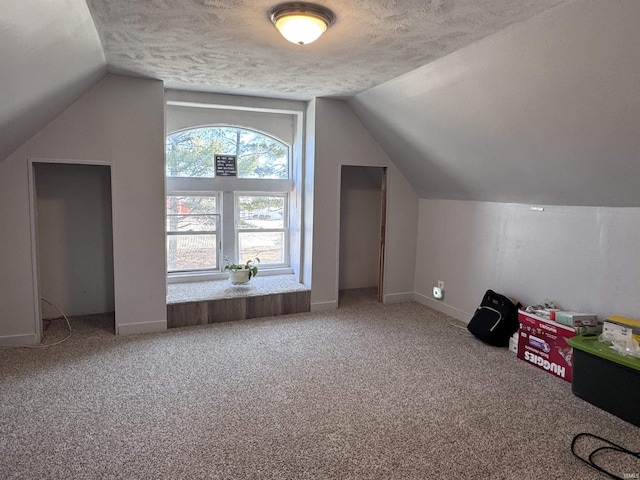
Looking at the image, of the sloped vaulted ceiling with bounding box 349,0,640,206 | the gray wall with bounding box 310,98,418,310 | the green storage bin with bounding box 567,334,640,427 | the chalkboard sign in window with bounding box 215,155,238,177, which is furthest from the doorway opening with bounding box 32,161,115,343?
the green storage bin with bounding box 567,334,640,427

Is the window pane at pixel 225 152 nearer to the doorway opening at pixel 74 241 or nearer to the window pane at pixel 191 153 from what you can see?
the window pane at pixel 191 153

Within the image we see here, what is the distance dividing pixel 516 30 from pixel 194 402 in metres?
2.95

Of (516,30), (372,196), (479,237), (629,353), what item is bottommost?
(629,353)

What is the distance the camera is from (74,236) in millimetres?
3926

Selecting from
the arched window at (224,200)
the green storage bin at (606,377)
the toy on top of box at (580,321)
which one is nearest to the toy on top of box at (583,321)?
the toy on top of box at (580,321)

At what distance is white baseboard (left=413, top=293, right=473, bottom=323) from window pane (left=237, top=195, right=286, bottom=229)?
75.7 inches

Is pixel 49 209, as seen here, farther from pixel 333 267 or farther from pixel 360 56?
pixel 360 56

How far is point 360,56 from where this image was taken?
282 centimetres

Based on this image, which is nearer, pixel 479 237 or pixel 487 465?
pixel 487 465

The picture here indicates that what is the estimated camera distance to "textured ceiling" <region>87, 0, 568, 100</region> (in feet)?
6.80

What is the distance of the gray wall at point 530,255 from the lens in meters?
2.82

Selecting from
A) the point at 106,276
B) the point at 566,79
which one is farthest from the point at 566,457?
the point at 106,276

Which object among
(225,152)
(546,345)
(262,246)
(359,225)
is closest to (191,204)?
(225,152)

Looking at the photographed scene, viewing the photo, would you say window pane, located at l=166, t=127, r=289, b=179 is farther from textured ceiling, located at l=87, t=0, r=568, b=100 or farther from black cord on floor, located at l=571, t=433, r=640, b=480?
black cord on floor, located at l=571, t=433, r=640, b=480
